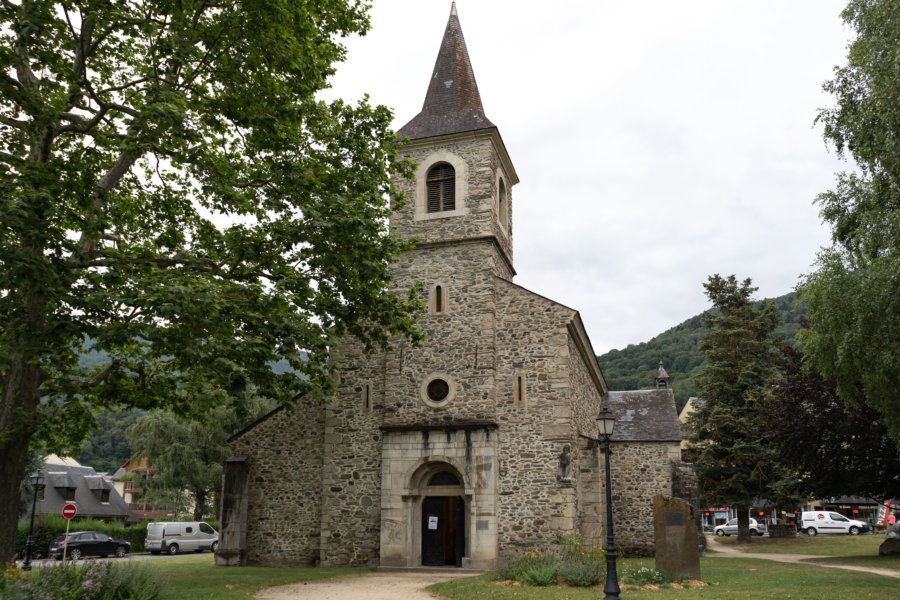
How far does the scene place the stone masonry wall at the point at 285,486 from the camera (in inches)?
802

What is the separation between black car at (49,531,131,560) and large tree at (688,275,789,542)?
2951cm

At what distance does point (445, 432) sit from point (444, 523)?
282cm

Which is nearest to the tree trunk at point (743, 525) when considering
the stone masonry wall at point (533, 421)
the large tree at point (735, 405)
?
the large tree at point (735, 405)

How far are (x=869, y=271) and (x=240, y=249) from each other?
43.9 ft

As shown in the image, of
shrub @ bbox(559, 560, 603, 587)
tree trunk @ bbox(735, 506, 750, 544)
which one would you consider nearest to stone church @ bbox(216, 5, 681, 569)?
shrub @ bbox(559, 560, 603, 587)

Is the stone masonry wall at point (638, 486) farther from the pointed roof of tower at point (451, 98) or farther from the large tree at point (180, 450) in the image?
the large tree at point (180, 450)

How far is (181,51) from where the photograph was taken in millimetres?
11578

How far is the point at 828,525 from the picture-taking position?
4306cm

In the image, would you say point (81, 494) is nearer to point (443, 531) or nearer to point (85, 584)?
point (443, 531)

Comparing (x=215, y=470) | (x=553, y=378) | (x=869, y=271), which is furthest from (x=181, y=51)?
(x=215, y=470)

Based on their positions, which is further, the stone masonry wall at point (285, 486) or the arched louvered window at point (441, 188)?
the arched louvered window at point (441, 188)

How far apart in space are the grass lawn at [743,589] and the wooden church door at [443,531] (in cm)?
316

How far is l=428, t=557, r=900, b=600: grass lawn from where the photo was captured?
1250 cm

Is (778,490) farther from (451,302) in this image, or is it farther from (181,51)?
(181,51)
